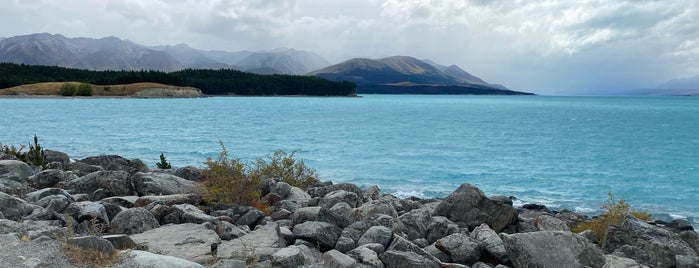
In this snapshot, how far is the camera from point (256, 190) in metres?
13.4

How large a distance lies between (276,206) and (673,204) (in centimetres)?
2365

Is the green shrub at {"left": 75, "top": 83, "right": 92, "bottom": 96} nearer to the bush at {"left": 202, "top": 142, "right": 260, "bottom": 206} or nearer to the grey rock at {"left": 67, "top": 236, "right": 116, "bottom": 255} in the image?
the bush at {"left": 202, "top": 142, "right": 260, "bottom": 206}

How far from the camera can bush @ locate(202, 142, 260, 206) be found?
12.2 meters

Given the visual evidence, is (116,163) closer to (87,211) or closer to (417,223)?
(87,211)

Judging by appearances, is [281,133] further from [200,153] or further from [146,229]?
[146,229]

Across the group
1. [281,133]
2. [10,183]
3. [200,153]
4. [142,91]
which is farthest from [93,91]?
[10,183]

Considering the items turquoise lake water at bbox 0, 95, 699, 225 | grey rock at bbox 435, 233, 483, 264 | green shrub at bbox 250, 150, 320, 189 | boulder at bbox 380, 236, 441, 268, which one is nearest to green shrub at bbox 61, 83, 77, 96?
turquoise lake water at bbox 0, 95, 699, 225

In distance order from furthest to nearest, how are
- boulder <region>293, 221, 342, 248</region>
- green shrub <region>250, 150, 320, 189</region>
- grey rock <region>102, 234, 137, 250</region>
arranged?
green shrub <region>250, 150, 320, 189</region> → boulder <region>293, 221, 342, 248</region> → grey rock <region>102, 234, 137, 250</region>

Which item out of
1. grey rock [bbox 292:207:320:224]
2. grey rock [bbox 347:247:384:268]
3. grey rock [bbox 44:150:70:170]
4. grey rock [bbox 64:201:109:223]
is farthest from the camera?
grey rock [bbox 44:150:70:170]

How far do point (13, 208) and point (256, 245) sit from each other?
206 inches

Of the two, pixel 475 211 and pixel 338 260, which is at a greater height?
pixel 338 260

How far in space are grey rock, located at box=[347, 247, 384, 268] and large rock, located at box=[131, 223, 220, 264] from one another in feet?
7.49

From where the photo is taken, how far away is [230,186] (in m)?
12.5

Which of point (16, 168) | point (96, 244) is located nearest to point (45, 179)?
point (16, 168)
